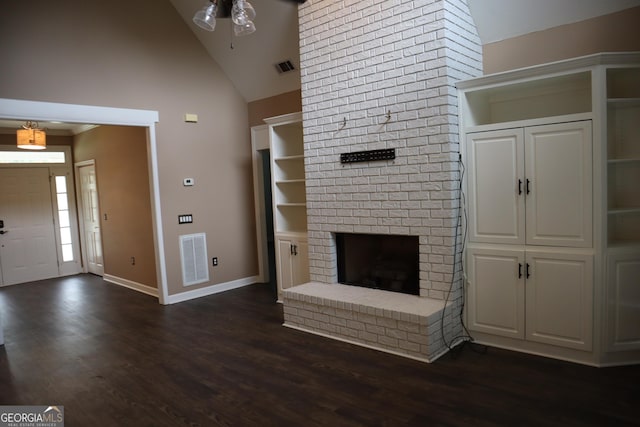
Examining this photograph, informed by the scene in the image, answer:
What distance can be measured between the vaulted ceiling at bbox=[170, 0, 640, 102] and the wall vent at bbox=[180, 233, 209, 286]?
216cm

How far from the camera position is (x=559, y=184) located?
3158 millimetres

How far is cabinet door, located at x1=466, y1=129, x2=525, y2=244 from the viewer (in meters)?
3.34

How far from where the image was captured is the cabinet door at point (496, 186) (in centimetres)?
334

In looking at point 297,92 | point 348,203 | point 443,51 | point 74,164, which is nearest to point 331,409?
point 348,203

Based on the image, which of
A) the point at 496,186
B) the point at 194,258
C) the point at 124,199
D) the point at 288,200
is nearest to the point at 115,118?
the point at 124,199

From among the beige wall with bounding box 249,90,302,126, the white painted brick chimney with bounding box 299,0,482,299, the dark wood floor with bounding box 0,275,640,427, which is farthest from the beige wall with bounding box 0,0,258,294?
the white painted brick chimney with bounding box 299,0,482,299

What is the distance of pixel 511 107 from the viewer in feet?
12.3

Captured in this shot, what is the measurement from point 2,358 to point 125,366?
129 cm

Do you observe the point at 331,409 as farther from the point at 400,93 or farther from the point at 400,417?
the point at 400,93

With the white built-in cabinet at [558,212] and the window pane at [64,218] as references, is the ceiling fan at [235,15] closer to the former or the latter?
the white built-in cabinet at [558,212]

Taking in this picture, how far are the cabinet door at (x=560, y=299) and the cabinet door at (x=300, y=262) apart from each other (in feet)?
7.80

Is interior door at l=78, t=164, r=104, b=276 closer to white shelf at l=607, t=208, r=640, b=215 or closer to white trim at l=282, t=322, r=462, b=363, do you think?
white trim at l=282, t=322, r=462, b=363

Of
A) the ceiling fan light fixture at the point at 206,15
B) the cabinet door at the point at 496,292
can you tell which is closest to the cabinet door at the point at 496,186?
the cabinet door at the point at 496,292
